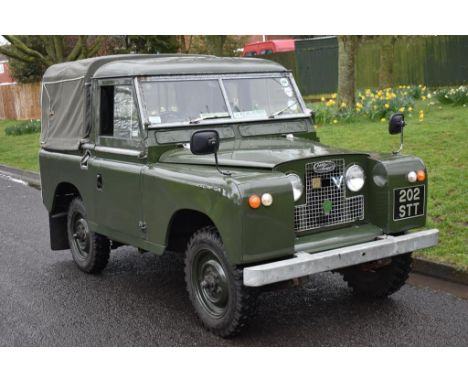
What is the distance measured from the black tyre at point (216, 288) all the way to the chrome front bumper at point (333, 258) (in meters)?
0.30

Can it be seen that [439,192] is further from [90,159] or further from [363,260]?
[90,159]

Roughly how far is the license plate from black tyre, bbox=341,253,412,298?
0.40 m

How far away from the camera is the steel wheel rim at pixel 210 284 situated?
15.8 ft

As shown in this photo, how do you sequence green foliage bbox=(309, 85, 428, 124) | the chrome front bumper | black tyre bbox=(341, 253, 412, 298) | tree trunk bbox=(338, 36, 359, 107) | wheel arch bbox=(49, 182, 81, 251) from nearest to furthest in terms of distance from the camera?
the chrome front bumper → black tyre bbox=(341, 253, 412, 298) → wheel arch bbox=(49, 182, 81, 251) → green foliage bbox=(309, 85, 428, 124) → tree trunk bbox=(338, 36, 359, 107)

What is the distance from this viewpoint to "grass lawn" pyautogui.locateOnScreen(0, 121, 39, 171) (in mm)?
16016

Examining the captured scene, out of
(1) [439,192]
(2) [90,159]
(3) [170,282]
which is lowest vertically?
(3) [170,282]

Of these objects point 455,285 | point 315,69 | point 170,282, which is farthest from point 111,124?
point 315,69

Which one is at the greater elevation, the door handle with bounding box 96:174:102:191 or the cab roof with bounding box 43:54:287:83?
the cab roof with bounding box 43:54:287:83

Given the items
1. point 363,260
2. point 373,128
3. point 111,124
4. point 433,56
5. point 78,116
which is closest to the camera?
point 363,260

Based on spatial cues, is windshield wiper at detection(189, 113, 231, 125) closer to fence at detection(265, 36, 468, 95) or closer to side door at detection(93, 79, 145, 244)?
side door at detection(93, 79, 145, 244)

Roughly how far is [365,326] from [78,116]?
3625mm

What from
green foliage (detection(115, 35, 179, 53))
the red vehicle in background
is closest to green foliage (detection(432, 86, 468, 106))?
green foliage (detection(115, 35, 179, 53))

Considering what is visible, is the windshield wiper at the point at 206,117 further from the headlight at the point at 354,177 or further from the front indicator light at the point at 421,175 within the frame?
the front indicator light at the point at 421,175

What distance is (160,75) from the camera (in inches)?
227
